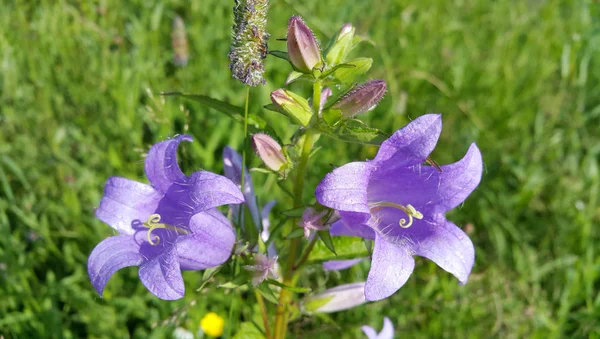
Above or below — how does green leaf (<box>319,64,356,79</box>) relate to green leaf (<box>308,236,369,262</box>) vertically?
above

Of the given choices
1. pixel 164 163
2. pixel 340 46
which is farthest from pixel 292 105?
pixel 164 163

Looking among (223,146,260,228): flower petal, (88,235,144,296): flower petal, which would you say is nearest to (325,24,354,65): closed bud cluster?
(223,146,260,228): flower petal

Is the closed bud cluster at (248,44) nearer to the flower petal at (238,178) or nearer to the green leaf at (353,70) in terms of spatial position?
the green leaf at (353,70)

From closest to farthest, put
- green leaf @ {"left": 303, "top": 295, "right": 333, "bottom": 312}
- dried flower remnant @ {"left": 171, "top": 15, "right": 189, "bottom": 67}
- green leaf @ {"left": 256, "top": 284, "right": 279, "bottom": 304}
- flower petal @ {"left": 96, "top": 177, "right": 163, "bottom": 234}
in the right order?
green leaf @ {"left": 256, "top": 284, "right": 279, "bottom": 304} → flower petal @ {"left": 96, "top": 177, "right": 163, "bottom": 234} → green leaf @ {"left": 303, "top": 295, "right": 333, "bottom": 312} → dried flower remnant @ {"left": 171, "top": 15, "right": 189, "bottom": 67}

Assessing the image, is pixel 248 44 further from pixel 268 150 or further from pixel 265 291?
pixel 265 291

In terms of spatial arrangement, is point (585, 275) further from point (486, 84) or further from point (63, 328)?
point (63, 328)

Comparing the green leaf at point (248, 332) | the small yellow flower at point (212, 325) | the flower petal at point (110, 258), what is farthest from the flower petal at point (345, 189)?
the small yellow flower at point (212, 325)

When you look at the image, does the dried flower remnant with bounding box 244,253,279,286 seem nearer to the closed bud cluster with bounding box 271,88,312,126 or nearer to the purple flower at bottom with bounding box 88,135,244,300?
the purple flower at bottom with bounding box 88,135,244,300

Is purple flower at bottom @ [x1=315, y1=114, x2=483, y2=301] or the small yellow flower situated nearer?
purple flower at bottom @ [x1=315, y1=114, x2=483, y2=301]
